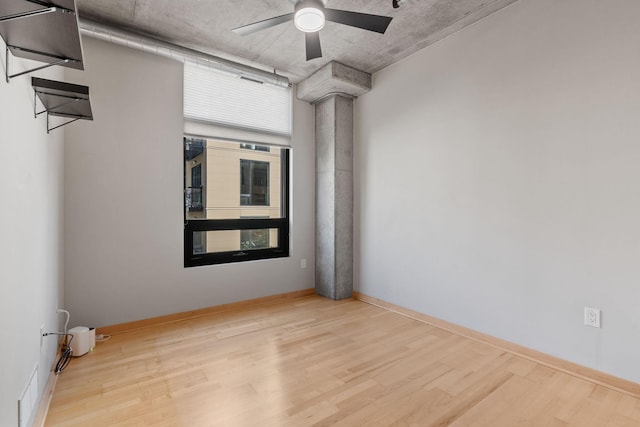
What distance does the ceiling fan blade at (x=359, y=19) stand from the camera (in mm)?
2232

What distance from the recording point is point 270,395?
2064 mm

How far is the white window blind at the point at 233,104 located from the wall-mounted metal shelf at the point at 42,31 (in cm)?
220

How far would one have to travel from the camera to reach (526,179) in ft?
8.64

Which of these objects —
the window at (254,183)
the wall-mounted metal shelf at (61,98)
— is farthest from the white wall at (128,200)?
the wall-mounted metal shelf at (61,98)

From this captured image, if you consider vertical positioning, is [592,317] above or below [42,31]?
below

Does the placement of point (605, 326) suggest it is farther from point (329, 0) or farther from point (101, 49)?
point (101, 49)

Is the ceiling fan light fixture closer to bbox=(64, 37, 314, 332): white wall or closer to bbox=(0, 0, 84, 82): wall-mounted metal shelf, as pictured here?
bbox=(0, 0, 84, 82): wall-mounted metal shelf

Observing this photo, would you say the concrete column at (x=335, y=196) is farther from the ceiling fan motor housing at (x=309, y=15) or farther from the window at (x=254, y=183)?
the ceiling fan motor housing at (x=309, y=15)

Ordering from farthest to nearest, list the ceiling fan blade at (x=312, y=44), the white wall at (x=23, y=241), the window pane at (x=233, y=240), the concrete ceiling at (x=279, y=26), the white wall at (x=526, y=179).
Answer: the window pane at (x=233, y=240) → the concrete ceiling at (x=279, y=26) → the ceiling fan blade at (x=312, y=44) → the white wall at (x=526, y=179) → the white wall at (x=23, y=241)

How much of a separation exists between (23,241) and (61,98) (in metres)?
0.85

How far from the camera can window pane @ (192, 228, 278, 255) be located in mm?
3766

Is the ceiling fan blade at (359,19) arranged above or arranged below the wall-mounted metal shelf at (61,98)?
above

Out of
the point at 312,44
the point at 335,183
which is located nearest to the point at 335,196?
the point at 335,183

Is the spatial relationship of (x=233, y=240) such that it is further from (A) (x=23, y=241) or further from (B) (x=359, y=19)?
(B) (x=359, y=19)
